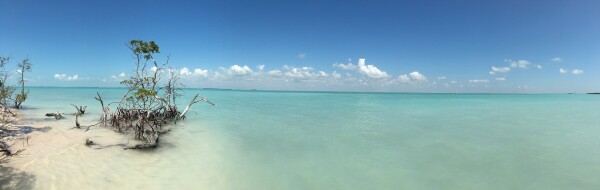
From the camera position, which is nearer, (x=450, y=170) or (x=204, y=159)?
(x=450, y=170)

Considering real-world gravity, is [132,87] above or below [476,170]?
above

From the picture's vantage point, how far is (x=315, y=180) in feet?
21.2

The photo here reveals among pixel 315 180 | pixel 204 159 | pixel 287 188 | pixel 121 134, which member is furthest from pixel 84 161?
pixel 315 180

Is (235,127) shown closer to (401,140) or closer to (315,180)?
(401,140)

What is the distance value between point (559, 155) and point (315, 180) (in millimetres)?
7186

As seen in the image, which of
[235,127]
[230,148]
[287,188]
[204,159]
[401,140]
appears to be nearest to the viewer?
[287,188]

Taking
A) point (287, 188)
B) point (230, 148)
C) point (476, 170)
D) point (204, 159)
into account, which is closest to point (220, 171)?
point (204, 159)

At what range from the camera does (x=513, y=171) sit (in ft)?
23.7

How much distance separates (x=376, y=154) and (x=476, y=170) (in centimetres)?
238

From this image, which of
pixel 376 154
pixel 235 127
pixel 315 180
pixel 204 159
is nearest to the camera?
pixel 315 180

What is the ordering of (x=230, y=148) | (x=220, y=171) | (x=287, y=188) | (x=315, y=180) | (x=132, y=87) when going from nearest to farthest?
(x=287, y=188), (x=315, y=180), (x=220, y=171), (x=230, y=148), (x=132, y=87)

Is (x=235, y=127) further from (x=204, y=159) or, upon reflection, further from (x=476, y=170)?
(x=476, y=170)

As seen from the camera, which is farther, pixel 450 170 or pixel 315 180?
pixel 450 170

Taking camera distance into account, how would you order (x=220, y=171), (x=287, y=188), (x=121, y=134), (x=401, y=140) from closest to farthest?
(x=287, y=188) → (x=220, y=171) → (x=121, y=134) → (x=401, y=140)
